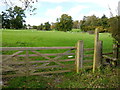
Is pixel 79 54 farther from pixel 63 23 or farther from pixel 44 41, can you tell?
pixel 63 23

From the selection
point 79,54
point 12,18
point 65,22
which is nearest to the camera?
point 79,54

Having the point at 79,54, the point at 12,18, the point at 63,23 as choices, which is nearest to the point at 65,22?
the point at 63,23

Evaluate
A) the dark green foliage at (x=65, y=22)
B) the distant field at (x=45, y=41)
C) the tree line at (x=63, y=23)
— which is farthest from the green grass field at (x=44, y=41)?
the dark green foliage at (x=65, y=22)

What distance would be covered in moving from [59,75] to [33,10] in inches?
236

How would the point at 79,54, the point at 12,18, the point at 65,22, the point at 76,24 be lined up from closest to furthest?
the point at 79,54 < the point at 12,18 < the point at 65,22 < the point at 76,24

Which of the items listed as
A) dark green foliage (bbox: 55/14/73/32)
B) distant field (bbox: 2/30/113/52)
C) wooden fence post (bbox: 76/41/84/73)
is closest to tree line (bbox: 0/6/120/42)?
dark green foliage (bbox: 55/14/73/32)

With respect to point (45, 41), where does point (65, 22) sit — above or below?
above

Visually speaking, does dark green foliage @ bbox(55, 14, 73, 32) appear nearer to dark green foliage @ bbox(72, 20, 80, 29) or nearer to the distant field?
dark green foliage @ bbox(72, 20, 80, 29)

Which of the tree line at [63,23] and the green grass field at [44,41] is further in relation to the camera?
the tree line at [63,23]

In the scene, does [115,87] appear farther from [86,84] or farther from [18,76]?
[18,76]

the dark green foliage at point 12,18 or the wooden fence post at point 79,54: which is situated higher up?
the dark green foliage at point 12,18

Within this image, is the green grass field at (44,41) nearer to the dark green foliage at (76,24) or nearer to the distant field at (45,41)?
the distant field at (45,41)

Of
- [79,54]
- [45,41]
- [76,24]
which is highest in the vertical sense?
[76,24]

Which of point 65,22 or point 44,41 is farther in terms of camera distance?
point 65,22
